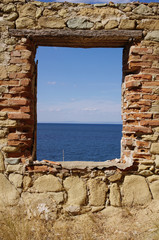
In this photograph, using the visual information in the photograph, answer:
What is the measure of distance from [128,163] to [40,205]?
1.45 m

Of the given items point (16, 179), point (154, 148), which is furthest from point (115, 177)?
point (16, 179)

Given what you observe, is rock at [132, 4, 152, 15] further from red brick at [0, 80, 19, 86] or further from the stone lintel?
red brick at [0, 80, 19, 86]

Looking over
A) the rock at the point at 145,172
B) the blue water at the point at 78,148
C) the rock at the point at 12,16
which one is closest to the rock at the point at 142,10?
the rock at the point at 12,16

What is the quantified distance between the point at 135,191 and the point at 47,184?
132 centimetres

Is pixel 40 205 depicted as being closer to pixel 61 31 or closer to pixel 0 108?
pixel 0 108

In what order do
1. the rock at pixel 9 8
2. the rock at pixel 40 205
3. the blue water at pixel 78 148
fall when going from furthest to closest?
the blue water at pixel 78 148, the rock at pixel 9 8, the rock at pixel 40 205

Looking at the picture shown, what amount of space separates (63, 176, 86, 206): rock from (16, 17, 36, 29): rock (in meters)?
2.33

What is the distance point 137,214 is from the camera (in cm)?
320

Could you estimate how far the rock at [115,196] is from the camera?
10.7 feet

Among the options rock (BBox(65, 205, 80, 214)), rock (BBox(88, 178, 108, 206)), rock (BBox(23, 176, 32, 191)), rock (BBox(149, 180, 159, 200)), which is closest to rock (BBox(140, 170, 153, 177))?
rock (BBox(149, 180, 159, 200))

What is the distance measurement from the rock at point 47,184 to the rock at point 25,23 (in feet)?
7.34

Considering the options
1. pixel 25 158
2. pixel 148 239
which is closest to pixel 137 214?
pixel 148 239

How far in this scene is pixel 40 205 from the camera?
10.3ft

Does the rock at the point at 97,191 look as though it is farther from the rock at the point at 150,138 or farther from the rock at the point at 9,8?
the rock at the point at 9,8
